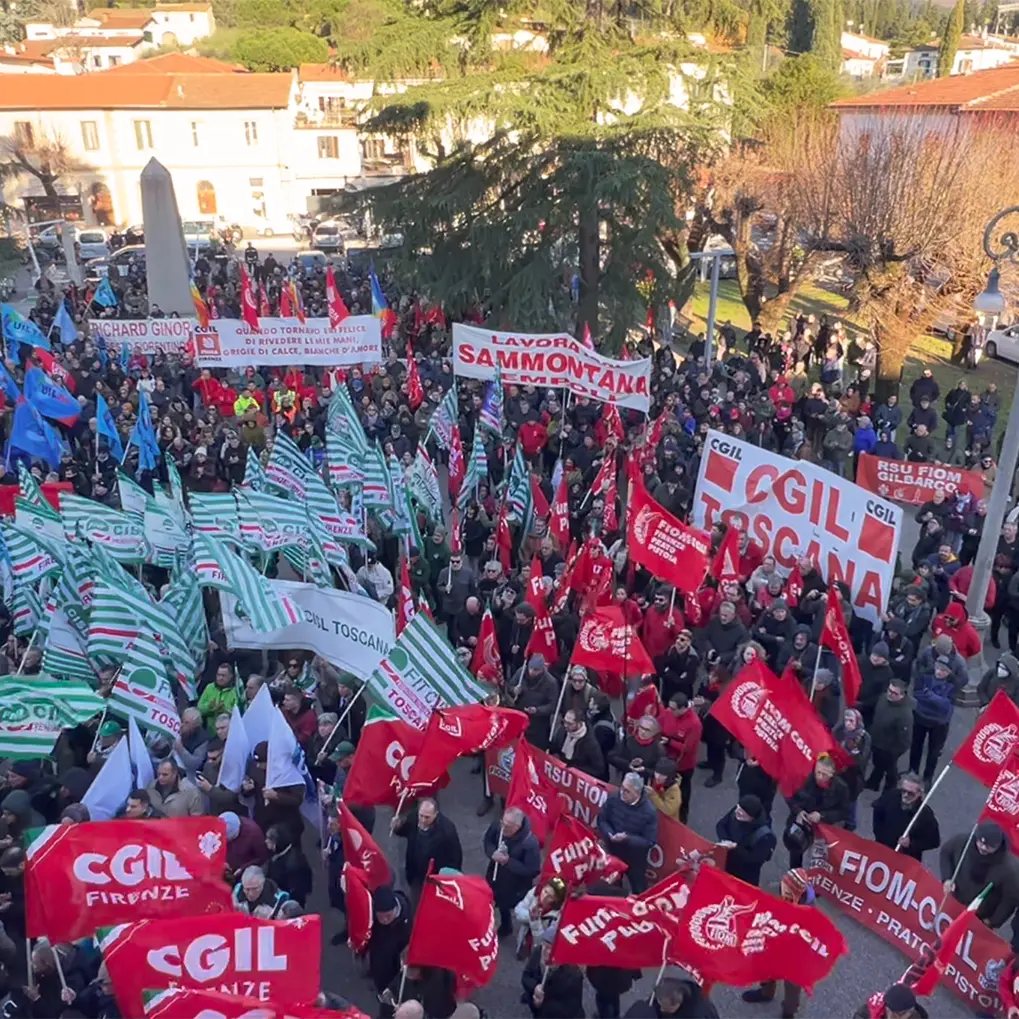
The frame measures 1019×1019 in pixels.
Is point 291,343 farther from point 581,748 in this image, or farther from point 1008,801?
point 1008,801

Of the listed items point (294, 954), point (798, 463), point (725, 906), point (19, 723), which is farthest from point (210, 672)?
point (798, 463)

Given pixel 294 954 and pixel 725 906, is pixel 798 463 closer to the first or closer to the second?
pixel 725 906

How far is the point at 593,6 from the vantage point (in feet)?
64.9

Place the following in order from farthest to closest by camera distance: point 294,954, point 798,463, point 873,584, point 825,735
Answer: point 798,463 < point 873,584 < point 825,735 < point 294,954

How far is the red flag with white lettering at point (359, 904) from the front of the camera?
612cm

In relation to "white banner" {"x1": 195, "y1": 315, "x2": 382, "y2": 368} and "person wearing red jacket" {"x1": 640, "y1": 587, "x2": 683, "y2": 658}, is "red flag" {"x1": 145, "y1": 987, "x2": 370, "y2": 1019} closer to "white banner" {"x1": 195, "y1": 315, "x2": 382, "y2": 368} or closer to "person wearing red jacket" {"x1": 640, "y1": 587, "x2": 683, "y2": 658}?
"person wearing red jacket" {"x1": 640, "y1": 587, "x2": 683, "y2": 658}

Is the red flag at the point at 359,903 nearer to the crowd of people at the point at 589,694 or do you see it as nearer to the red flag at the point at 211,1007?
the crowd of people at the point at 589,694

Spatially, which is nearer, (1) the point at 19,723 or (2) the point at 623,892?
(2) the point at 623,892

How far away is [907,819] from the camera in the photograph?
700cm

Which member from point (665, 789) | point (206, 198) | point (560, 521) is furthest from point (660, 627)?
point (206, 198)

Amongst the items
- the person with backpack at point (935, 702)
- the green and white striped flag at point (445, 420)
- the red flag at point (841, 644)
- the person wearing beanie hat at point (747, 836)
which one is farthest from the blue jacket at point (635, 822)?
the green and white striped flag at point (445, 420)

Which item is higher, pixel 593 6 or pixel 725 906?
pixel 593 6

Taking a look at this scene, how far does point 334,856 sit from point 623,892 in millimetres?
2306

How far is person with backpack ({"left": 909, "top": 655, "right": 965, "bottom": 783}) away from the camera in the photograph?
825cm
